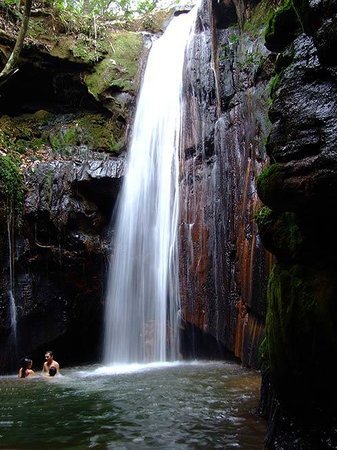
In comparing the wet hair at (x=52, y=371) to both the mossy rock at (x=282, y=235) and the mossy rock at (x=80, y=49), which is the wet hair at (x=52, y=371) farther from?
the mossy rock at (x=80, y=49)

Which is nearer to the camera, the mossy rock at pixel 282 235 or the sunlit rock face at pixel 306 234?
the sunlit rock face at pixel 306 234

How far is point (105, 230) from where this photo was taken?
12.5 m

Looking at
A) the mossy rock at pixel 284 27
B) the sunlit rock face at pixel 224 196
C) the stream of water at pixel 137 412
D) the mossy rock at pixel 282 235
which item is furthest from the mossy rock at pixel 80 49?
the mossy rock at pixel 282 235

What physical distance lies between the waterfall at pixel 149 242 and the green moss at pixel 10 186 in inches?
105

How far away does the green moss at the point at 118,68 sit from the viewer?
14.1 metres

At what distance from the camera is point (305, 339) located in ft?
11.8

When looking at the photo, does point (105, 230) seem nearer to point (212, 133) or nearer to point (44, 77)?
point (212, 133)

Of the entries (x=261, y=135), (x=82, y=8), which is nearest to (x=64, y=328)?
(x=261, y=135)

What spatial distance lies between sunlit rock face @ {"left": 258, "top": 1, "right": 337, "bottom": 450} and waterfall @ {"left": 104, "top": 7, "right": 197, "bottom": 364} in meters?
7.05

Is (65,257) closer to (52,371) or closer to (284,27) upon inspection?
(52,371)

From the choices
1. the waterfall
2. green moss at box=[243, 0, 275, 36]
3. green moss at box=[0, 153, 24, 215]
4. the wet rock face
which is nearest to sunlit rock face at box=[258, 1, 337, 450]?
green moss at box=[243, 0, 275, 36]

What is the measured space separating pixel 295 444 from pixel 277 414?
0.38m

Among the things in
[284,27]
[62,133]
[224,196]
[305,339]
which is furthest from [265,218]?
[62,133]

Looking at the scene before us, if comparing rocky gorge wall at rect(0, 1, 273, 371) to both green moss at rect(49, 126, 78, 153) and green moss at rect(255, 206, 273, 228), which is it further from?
green moss at rect(255, 206, 273, 228)
